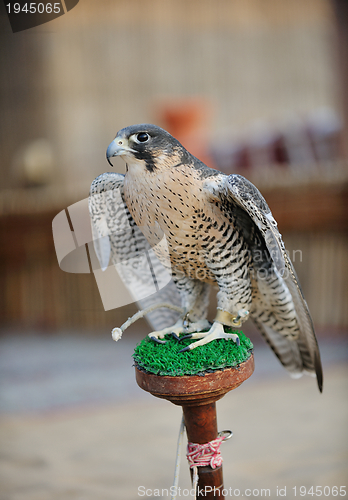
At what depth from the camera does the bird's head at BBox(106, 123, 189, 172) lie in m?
1.03

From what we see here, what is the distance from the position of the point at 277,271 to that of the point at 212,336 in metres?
0.28

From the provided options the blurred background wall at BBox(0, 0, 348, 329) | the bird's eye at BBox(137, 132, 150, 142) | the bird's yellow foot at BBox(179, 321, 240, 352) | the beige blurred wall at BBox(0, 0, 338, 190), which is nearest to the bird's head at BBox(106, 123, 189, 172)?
the bird's eye at BBox(137, 132, 150, 142)

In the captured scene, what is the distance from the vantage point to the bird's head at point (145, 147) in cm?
103

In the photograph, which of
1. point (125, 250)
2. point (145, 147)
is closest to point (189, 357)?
point (125, 250)

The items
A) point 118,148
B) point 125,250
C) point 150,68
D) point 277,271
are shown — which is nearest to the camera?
point 118,148

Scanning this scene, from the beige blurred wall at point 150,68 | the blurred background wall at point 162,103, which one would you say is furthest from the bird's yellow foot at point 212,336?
the beige blurred wall at point 150,68

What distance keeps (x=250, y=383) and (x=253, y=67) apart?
9.90 feet

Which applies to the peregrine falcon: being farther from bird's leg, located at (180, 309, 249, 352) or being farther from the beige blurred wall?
the beige blurred wall

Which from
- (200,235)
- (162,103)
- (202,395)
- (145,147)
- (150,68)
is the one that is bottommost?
(202,395)

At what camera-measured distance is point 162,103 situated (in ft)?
10.3

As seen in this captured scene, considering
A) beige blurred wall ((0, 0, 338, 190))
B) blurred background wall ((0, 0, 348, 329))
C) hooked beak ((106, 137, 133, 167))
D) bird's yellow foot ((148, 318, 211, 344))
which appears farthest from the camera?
beige blurred wall ((0, 0, 338, 190))

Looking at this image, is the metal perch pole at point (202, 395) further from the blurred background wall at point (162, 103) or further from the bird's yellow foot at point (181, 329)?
the blurred background wall at point (162, 103)

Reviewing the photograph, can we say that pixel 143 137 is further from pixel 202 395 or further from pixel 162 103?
pixel 162 103

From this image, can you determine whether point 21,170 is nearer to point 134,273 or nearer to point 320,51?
point 134,273
